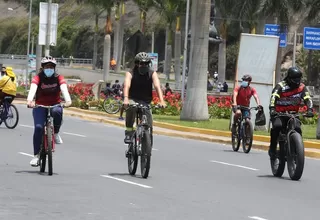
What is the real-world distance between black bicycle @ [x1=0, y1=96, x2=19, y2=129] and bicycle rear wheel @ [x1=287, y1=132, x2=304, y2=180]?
509 inches

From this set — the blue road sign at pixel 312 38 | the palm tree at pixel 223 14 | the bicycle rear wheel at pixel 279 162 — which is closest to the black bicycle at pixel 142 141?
the bicycle rear wheel at pixel 279 162

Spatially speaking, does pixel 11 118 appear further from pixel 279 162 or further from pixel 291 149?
pixel 291 149

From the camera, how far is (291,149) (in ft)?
49.1

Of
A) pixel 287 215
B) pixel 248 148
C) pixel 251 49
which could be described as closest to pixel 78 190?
pixel 287 215

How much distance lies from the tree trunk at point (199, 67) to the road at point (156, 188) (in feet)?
35.9

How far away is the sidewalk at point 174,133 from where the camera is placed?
23391 millimetres

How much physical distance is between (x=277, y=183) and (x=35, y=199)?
4825 mm

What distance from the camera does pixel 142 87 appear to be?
14.4 m

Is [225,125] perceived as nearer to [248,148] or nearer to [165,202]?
[248,148]

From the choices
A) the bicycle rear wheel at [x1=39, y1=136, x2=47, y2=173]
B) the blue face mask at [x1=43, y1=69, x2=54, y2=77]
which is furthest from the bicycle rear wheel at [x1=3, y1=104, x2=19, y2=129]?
the blue face mask at [x1=43, y1=69, x2=54, y2=77]

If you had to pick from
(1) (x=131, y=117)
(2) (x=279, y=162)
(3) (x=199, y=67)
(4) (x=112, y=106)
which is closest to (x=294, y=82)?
(2) (x=279, y=162)

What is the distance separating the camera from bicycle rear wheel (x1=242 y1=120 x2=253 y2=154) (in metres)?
21.3

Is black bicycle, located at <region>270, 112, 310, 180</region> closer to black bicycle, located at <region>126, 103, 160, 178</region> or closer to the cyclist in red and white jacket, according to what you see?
black bicycle, located at <region>126, 103, 160, 178</region>

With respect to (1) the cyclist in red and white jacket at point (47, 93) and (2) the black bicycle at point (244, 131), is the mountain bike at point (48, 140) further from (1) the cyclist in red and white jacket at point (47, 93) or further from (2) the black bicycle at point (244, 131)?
(2) the black bicycle at point (244, 131)
